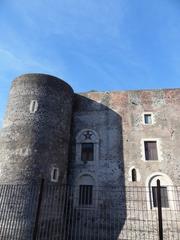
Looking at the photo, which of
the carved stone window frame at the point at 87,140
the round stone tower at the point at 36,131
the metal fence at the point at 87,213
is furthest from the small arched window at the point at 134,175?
the round stone tower at the point at 36,131

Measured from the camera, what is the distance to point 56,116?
50.1 ft

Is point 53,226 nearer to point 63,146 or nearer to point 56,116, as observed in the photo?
point 63,146

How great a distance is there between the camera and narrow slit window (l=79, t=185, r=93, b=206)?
47.8 feet

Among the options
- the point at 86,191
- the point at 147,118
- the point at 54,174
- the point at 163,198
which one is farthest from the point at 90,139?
the point at 163,198

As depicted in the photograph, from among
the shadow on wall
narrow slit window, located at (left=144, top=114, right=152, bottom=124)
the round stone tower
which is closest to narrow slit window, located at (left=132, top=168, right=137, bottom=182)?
the shadow on wall

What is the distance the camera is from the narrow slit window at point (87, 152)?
15977mm

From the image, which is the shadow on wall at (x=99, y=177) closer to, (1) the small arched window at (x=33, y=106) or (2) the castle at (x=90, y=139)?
(2) the castle at (x=90, y=139)

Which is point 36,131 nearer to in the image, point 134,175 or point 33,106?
point 33,106

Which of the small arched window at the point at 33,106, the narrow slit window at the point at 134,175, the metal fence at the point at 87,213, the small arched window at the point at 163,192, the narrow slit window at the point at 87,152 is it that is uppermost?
the small arched window at the point at 33,106

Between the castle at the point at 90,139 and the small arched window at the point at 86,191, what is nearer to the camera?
the castle at the point at 90,139

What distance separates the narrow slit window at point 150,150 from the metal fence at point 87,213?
7.33ft

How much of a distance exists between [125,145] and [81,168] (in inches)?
146

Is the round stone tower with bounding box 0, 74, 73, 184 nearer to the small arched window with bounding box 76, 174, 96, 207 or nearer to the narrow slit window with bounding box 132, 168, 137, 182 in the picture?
the small arched window with bounding box 76, 174, 96, 207

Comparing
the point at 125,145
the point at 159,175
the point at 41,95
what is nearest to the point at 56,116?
the point at 41,95
